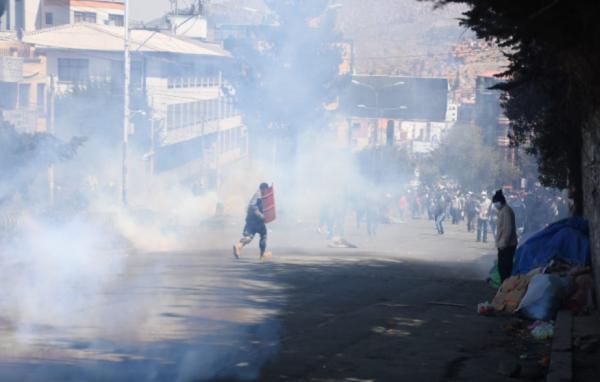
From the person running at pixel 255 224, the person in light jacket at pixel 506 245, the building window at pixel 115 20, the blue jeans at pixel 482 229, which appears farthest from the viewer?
the building window at pixel 115 20

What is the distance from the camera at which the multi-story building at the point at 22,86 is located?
→ 34.5 meters

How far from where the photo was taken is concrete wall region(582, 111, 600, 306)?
989cm

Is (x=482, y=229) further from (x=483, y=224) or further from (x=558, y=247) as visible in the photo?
(x=558, y=247)

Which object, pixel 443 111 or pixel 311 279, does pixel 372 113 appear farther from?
pixel 311 279

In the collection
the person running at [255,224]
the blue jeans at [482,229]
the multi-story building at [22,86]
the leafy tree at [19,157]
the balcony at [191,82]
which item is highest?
the balcony at [191,82]

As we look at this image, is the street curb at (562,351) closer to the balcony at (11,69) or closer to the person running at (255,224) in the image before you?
the person running at (255,224)

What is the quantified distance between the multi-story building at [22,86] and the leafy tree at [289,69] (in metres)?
13.8

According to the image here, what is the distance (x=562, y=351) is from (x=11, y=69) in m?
28.5

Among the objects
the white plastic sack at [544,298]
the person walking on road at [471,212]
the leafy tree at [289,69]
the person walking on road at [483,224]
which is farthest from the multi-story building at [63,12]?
the white plastic sack at [544,298]

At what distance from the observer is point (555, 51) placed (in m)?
8.15

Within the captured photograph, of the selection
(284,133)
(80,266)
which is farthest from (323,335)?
(284,133)

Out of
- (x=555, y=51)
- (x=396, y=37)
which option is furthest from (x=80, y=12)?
(x=396, y=37)

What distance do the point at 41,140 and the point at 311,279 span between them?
821cm

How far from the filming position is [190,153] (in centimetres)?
5503
